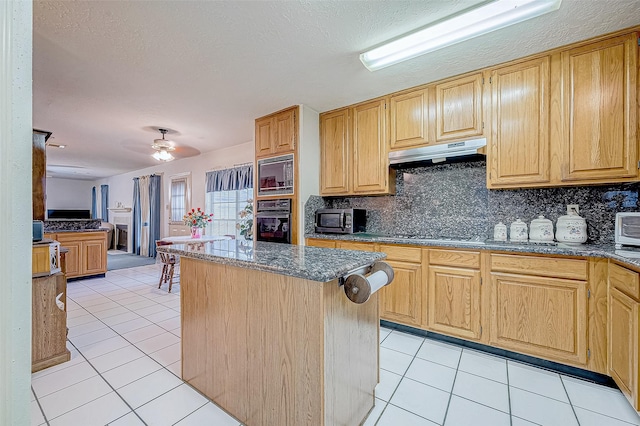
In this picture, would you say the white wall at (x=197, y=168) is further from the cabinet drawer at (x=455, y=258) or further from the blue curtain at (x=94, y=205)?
the cabinet drawer at (x=455, y=258)

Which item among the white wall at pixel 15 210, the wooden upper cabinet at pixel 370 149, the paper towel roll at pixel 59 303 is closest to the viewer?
the white wall at pixel 15 210

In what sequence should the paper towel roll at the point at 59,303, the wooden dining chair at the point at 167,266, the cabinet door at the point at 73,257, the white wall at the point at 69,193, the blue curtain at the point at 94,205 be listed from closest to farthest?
the paper towel roll at the point at 59,303, the wooden dining chair at the point at 167,266, the cabinet door at the point at 73,257, the white wall at the point at 69,193, the blue curtain at the point at 94,205

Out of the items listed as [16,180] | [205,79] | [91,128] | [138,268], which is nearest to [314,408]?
[16,180]

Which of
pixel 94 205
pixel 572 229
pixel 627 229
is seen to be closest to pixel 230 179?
pixel 572 229

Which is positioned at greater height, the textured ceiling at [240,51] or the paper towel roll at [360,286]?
the textured ceiling at [240,51]

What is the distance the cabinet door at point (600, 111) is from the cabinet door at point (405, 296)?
1.40 m

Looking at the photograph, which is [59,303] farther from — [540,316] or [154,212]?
[154,212]

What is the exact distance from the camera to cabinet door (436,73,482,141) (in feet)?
8.03

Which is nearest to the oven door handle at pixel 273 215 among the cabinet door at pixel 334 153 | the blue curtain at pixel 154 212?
the cabinet door at pixel 334 153

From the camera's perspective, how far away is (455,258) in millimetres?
2316

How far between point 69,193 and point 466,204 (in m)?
12.8

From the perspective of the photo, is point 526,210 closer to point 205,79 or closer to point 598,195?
point 598,195

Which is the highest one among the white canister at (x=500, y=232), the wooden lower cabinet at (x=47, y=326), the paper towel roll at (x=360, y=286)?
the white canister at (x=500, y=232)

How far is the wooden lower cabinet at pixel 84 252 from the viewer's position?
14.9 feet
